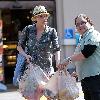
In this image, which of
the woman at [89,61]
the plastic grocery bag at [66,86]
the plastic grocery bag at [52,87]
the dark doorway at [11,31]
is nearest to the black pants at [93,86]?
the woman at [89,61]

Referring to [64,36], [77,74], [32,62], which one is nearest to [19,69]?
[32,62]

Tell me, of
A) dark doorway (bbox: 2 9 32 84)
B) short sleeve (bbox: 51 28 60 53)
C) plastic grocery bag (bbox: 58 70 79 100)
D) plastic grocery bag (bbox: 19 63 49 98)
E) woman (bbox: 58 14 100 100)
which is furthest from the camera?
dark doorway (bbox: 2 9 32 84)

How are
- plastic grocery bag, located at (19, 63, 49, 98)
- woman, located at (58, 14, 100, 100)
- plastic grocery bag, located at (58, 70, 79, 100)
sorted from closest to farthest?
1. woman, located at (58, 14, 100, 100)
2. plastic grocery bag, located at (58, 70, 79, 100)
3. plastic grocery bag, located at (19, 63, 49, 98)

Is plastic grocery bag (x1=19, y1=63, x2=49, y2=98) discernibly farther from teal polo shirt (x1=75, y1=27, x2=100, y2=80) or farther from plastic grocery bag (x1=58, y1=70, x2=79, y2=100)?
teal polo shirt (x1=75, y1=27, x2=100, y2=80)

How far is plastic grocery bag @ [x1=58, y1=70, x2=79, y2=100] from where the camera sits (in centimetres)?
544

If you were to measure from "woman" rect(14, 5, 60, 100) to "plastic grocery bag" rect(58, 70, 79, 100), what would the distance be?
0.41 metres

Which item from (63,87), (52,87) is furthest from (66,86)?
(52,87)

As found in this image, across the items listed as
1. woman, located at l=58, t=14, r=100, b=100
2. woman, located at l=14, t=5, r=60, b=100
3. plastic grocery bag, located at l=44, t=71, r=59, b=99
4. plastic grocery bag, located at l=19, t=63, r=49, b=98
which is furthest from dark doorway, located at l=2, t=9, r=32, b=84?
woman, located at l=58, t=14, r=100, b=100

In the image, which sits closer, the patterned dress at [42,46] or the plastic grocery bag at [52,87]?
the plastic grocery bag at [52,87]

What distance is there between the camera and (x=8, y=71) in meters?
12.8

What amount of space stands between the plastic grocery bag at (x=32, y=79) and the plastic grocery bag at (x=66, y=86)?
353mm

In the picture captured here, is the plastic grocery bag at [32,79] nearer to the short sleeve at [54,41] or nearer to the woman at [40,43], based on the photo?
the woman at [40,43]

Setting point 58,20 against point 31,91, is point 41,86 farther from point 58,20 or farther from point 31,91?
point 58,20

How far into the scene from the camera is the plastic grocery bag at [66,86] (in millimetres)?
5438
